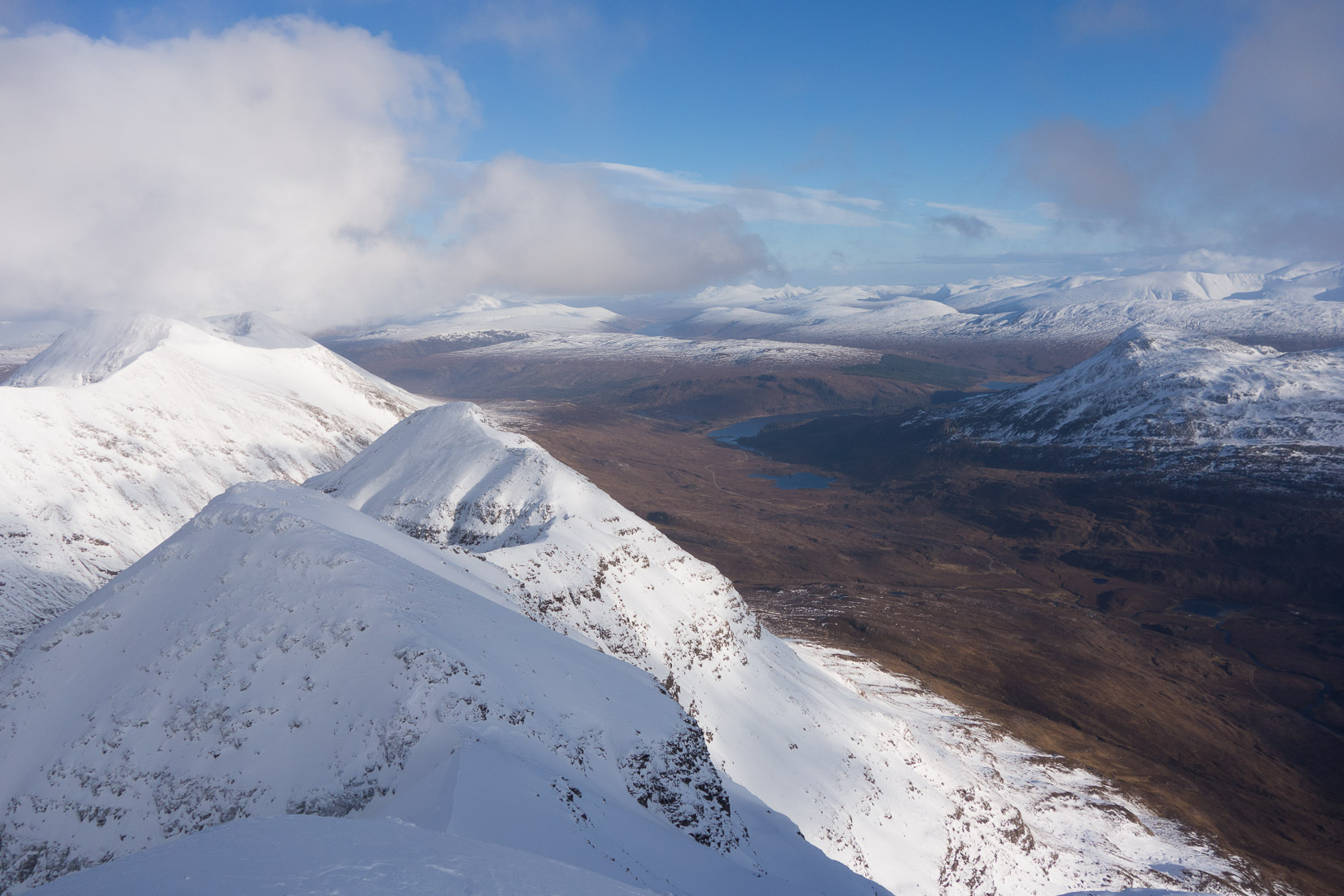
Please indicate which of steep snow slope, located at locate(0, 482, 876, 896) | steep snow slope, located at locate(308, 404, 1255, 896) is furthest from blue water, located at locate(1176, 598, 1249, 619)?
steep snow slope, located at locate(0, 482, 876, 896)

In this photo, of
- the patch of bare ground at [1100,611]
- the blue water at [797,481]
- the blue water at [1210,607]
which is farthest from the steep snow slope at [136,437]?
the blue water at [1210,607]

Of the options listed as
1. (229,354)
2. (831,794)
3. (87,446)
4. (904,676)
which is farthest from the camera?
(229,354)

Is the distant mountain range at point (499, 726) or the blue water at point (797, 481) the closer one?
the distant mountain range at point (499, 726)

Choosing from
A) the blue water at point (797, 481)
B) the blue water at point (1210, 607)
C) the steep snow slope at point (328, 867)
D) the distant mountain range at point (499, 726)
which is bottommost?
the blue water at point (1210, 607)

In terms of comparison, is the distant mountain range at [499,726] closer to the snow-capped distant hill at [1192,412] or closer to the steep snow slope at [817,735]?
the steep snow slope at [817,735]

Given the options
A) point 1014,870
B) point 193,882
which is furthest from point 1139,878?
point 193,882

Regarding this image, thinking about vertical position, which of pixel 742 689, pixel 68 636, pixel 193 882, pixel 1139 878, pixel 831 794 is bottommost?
pixel 1139 878

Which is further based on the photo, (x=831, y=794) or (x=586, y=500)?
(x=586, y=500)

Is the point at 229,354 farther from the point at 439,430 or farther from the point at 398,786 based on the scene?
the point at 398,786
